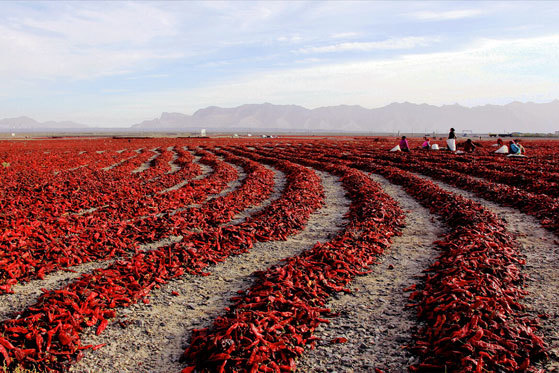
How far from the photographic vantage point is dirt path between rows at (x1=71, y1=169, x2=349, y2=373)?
521 centimetres

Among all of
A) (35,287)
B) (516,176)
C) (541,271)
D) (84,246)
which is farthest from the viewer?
(516,176)

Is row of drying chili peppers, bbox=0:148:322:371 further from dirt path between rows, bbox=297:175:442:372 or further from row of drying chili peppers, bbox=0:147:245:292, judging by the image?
dirt path between rows, bbox=297:175:442:372

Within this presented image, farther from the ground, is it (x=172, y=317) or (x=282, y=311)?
(x=282, y=311)

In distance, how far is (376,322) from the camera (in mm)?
6051

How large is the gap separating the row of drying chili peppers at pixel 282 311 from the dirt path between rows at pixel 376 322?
0.25 meters

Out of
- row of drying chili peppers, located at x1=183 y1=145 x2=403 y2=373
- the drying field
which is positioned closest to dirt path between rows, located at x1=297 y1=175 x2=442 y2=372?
the drying field

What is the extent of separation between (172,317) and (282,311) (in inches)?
78.4

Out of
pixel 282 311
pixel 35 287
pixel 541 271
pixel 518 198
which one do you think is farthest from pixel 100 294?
pixel 518 198

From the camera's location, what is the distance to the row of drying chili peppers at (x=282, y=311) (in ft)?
16.0

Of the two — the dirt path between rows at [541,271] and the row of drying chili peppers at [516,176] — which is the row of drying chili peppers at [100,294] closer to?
the dirt path between rows at [541,271]

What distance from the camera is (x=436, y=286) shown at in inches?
269

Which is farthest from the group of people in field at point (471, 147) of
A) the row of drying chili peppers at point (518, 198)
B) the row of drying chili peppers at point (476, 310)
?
the row of drying chili peppers at point (476, 310)

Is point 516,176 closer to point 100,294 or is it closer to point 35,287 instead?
point 100,294

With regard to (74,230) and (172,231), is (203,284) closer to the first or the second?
(172,231)
